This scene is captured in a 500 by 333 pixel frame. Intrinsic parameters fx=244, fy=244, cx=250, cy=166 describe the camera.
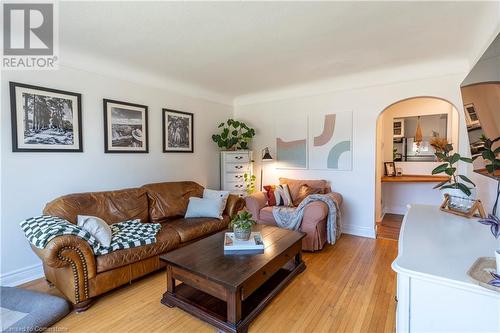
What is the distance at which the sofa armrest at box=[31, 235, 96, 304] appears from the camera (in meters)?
1.82

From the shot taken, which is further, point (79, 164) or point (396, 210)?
point (396, 210)

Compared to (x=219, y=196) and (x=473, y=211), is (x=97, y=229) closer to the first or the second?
(x=219, y=196)

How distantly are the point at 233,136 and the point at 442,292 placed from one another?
416 centimetres

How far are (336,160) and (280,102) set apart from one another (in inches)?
58.3

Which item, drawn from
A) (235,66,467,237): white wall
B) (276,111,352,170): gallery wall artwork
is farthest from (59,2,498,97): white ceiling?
(276,111,352,170): gallery wall artwork

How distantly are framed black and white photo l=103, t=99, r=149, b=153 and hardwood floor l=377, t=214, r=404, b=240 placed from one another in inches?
152

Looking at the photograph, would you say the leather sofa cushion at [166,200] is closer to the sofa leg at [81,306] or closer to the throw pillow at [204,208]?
the throw pillow at [204,208]

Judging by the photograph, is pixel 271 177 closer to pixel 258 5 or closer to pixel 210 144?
pixel 210 144

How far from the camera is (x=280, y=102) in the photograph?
4523mm

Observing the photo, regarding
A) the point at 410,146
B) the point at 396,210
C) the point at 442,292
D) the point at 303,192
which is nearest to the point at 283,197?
the point at 303,192

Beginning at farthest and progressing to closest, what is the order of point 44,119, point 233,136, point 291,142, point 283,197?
point 233,136
point 291,142
point 283,197
point 44,119

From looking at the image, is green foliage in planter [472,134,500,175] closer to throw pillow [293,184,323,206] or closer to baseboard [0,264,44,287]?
throw pillow [293,184,323,206]

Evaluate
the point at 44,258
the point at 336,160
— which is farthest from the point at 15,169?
the point at 336,160

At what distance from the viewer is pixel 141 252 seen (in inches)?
92.3
